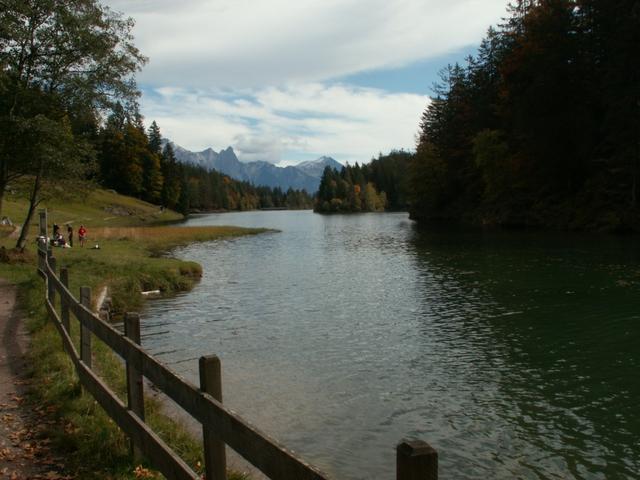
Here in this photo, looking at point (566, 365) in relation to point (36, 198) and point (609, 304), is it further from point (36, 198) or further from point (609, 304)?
point (36, 198)

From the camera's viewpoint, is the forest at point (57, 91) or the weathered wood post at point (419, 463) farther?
the forest at point (57, 91)

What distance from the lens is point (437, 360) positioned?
15.1 metres

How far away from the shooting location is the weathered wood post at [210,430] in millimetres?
4445

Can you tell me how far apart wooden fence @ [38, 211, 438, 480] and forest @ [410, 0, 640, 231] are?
171 feet

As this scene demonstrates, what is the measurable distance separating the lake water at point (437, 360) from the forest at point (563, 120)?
24.1m

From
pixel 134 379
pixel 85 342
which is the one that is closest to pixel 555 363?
pixel 85 342

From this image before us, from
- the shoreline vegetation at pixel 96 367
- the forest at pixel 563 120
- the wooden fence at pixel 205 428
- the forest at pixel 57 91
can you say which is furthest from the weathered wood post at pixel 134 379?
the forest at pixel 563 120

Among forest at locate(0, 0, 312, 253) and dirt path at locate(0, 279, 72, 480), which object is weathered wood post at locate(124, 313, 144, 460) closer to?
dirt path at locate(0, 279, 72, 480)

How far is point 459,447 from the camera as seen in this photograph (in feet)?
32.8

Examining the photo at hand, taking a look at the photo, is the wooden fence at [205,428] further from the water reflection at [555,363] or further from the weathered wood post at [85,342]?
the water reflection at [555,363]

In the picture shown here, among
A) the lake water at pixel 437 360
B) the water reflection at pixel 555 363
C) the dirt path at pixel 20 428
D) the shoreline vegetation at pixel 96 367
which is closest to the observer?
the dirt path at pixel 20 428

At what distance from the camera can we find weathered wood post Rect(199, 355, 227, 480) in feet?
14.6

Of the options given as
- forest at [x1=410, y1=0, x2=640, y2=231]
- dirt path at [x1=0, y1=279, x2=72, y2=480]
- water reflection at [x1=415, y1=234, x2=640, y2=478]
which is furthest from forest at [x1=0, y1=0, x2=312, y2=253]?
forest at [x1=410, y1=0, x2=640, y2=231]

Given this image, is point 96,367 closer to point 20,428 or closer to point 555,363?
point 20,428
